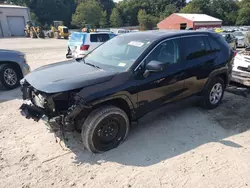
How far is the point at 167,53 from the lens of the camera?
13.3 feet

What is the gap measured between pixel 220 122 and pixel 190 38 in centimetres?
177

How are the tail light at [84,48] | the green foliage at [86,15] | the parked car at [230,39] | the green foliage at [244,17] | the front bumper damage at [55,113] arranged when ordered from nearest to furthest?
1. the front bumper damage at [55,113]
2. the tail light at [84,48]
3. the parked car at [230,39]
4. the green foliage at [86,15]
5. the green foliage at [244,17]

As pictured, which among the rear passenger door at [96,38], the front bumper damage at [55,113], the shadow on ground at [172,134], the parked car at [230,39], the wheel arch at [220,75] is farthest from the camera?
the parked car at [230,39]

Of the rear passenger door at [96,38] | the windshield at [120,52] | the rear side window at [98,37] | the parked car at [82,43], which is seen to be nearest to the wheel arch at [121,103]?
the windshield at [120,52]

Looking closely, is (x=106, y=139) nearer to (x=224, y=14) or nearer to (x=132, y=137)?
(x=132, y=137)

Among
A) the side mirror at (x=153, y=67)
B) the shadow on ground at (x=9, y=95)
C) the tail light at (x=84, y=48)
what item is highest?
the side mirror at (x=153, y=67)

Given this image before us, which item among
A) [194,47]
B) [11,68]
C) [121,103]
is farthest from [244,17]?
[121,103]

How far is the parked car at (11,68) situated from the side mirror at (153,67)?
15.3ft

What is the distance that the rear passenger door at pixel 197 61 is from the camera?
430 cm

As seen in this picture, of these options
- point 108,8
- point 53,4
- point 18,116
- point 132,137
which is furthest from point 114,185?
point 108,8

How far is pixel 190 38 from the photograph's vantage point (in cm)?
443

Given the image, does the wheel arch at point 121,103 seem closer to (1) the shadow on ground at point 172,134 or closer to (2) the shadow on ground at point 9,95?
(1) the shadow on ground at point 172,134

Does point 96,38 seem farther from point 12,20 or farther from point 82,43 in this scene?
point 12,20

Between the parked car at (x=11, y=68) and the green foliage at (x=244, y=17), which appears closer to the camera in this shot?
the parked car at (x=11, y=68)
